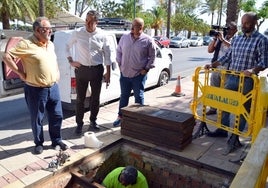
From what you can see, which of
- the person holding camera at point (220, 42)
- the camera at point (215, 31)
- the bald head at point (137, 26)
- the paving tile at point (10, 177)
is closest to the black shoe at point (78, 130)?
the paving tile at point (10, 177)

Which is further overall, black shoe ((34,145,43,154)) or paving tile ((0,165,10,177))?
black shoe ((34,145,43,154))

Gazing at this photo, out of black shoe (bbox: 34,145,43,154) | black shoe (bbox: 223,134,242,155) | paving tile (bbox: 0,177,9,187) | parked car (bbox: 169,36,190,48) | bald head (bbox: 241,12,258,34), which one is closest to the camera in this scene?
paving tile (bbox: 0,177,9,187)

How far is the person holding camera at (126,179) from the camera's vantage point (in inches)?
144

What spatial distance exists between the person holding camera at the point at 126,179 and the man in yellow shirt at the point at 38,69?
3.48 feet

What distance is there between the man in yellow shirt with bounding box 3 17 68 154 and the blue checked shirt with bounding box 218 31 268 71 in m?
2.51

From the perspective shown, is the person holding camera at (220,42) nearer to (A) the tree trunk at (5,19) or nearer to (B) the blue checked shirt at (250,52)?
(B) the blue checked shirt at (250,52)

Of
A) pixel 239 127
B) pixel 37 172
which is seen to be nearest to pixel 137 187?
pixel 37 172

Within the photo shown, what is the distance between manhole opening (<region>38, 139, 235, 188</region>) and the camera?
3.56m

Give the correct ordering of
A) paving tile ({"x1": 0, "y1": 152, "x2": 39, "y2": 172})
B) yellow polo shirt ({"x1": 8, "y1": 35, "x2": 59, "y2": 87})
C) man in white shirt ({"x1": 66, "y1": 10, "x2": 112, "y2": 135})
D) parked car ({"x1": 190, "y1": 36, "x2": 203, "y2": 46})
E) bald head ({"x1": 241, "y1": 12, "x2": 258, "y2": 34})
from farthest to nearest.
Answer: parked car ({"x1": 190, "y1": 36, "x2": 203, "y2": 46}), man in white shirt ({"x1": 66, "y1": 10, "x2": 112, "y2": 135}), bald head ({"x1": 241, "y1": 12, "x2": 258, "y2": 34}), paving tile ({"x1": 0, "y1": 152, "x2": 39, "y2": 172}), yellow polo shirt ({"x1": 8, "y1": 35, "x2": 59, "y2": 87})

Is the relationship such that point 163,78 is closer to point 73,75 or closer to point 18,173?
point 73,75

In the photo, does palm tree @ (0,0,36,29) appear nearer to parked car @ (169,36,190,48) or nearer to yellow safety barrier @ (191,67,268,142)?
parked car @ (169,36,190,48)

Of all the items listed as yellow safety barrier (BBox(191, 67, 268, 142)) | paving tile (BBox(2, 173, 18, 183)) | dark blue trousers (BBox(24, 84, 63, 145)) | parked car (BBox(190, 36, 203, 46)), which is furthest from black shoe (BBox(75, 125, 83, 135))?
parked car (BBox(190, 36, 203, 46))

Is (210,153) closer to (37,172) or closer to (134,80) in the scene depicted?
(134,80)

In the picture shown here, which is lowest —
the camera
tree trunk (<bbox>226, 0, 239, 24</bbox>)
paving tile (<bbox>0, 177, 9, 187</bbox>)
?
paving tile (<bbox>0, 177, 9, 187</bbox>)
